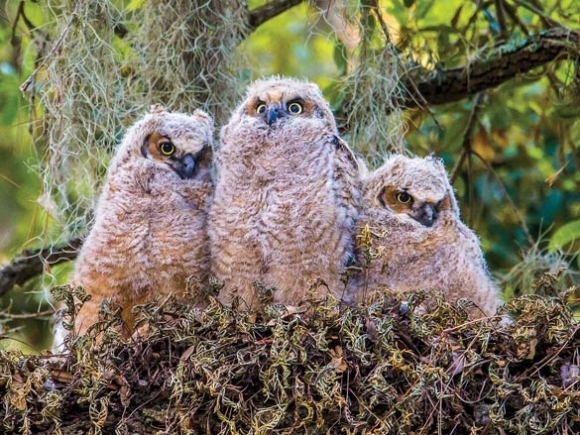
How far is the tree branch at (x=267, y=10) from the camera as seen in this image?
13.0ft

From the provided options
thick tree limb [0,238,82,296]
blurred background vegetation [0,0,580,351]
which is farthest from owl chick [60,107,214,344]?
thick tree limb [0,238,82,296]

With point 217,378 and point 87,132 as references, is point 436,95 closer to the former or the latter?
point 87,132

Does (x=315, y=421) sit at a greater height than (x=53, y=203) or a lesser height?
greater

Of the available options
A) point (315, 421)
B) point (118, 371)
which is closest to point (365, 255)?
point (315, 421)

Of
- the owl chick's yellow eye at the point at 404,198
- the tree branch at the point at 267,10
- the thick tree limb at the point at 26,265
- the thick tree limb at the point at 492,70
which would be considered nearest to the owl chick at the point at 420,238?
the owl chick's yellow eye at the point at 404,198

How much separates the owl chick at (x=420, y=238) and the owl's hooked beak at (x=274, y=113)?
0.35 metres

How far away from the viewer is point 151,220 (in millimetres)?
3119

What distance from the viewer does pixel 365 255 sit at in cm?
295

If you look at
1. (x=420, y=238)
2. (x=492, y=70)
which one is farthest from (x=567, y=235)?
(x=420, y=238)

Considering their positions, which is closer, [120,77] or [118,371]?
[118,371]

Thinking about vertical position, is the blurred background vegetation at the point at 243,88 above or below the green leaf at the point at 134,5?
below

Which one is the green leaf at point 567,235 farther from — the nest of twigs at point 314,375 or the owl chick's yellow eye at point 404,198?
the nest of twigs at point 314,375

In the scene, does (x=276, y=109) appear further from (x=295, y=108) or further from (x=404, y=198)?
(x=404, y=198)

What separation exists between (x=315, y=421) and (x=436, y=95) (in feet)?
5.92
